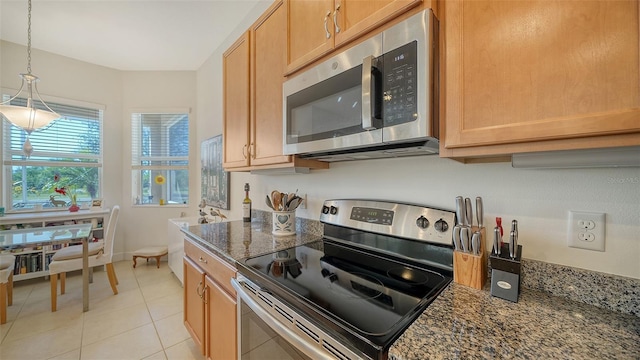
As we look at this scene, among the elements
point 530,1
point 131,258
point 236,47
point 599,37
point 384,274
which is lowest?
point 131,258

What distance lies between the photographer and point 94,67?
11.3ft

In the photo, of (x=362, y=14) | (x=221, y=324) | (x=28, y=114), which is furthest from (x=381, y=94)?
(x=28, y=114)

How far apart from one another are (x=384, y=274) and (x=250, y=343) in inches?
26.6

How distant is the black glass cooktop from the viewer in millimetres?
628

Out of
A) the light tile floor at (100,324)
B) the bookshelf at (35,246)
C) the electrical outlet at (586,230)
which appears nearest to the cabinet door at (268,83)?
the electrical outlet at (586,230)

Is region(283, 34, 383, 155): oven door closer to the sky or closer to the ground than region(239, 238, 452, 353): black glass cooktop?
closer to the sky

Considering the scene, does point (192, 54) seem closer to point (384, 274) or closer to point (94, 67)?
point (94, 67)

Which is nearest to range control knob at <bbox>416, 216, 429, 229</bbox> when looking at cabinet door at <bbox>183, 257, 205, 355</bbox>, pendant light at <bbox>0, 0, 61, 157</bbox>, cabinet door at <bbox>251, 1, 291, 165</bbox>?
cabinet door at <bbox>251, 1, 291, 165</bbox>

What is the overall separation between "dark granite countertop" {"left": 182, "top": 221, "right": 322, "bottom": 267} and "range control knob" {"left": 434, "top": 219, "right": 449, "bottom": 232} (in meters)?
0.75

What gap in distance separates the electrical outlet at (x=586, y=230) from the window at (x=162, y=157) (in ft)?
13.6

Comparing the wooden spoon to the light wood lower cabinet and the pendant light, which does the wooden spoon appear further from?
the pendant light

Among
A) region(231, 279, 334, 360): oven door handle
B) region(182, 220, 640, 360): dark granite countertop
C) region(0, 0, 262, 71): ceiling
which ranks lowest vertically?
region(231, 279, 334, 360): oven door handle

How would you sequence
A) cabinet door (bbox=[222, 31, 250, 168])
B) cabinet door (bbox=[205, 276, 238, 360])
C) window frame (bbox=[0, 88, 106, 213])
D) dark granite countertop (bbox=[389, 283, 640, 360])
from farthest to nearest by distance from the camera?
window frame (bbox=[0, 88, 106, 213]) < cabinet door (bbox=[222, 31, 250, 168]) < cabinet door (bbox=[205, 276, 238, 360]) < dark granite countertop (bbox=[389, 283, 640, 360])

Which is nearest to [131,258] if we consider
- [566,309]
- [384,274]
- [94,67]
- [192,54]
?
[94,67]
